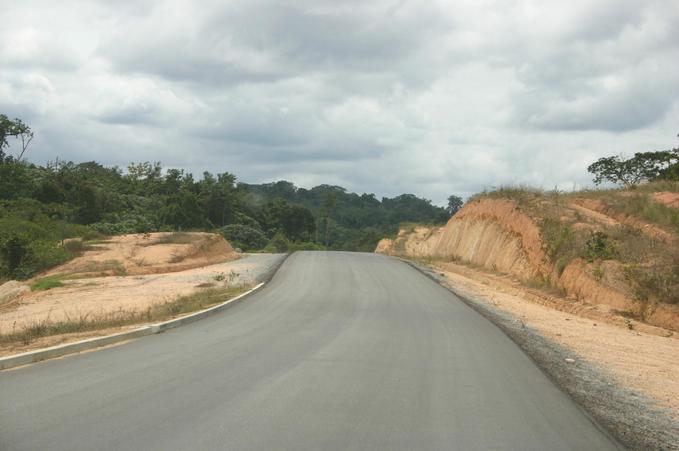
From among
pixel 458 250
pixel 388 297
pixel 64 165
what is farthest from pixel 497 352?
pixel 64 165

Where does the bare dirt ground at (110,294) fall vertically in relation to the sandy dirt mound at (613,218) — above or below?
below

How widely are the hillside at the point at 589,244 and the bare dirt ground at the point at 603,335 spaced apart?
73 cm

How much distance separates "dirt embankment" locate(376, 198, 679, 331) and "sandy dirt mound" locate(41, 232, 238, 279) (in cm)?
1545

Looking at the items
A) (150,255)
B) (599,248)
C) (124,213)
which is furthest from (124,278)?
(124,213)

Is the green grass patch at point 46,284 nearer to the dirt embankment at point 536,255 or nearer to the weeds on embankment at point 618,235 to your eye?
the dirt embankment at point 536,255

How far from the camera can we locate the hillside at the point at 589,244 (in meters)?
19.9

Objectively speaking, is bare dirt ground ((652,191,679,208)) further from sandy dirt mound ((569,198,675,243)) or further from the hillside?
sandy dirt mound ((569,198,675,243))

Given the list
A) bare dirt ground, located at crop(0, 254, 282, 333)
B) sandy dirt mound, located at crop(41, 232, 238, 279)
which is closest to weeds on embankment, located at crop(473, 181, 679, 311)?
bare dirt ground, located at crop(0, 254, 282, 333)

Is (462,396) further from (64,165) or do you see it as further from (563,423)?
(64,165)

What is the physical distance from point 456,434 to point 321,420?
1.46m

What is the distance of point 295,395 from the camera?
26.3 feet

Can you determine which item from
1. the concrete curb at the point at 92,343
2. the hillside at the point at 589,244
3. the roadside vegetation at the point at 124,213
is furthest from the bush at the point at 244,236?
the concrete curb at the point at 92,343

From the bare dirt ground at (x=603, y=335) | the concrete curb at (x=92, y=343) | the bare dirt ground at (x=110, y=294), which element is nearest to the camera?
the concrete curb at (x=92, y=343)

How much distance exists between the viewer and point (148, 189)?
89438mm
